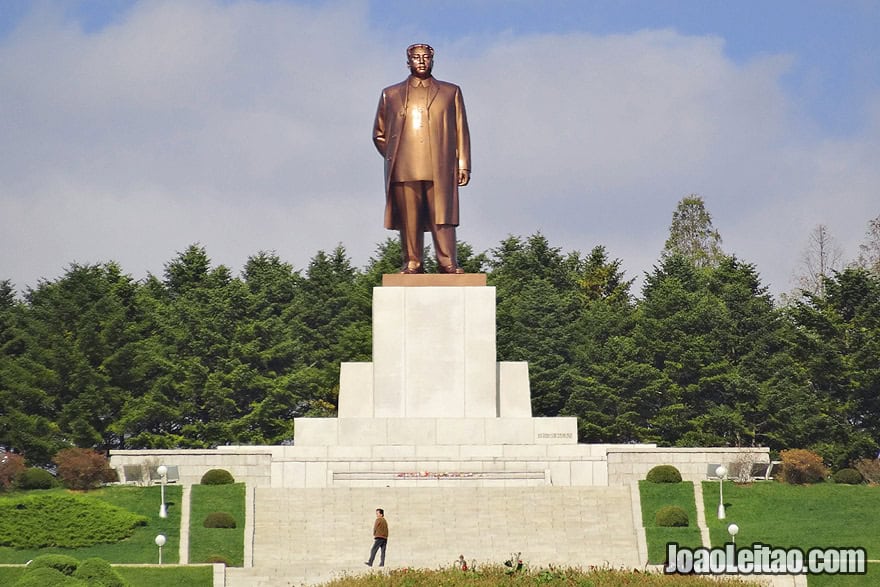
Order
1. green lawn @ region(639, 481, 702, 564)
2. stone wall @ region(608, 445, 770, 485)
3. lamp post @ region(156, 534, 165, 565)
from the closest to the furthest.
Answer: lamp post @ region(156, 534, 165, 565), green lawn @ region(639, 481, 702, 564), stone wall @ region(608, 445, 770, 485)

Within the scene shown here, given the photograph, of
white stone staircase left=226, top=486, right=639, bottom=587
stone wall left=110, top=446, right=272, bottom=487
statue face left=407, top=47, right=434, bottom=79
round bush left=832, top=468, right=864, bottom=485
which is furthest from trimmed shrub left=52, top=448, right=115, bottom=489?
round bush left=832, top=468, right=864, bottom=485

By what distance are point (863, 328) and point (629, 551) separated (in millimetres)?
13495

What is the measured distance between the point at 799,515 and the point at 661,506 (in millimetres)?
A: 2246

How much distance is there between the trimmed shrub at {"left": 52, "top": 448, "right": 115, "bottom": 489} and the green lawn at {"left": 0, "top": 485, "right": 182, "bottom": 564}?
299 mm

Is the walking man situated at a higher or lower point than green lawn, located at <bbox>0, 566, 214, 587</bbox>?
higher

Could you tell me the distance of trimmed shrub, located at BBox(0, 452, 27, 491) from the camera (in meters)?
28.5

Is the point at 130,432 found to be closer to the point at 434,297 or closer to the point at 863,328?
the point at 434,297

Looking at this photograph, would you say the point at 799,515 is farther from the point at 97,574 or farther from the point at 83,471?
the point at 97,574

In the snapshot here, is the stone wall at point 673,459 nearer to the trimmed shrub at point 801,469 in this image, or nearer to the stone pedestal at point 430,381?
the trimmed shrub at point 801,469

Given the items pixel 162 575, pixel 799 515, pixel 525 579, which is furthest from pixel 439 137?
pixel 525 579

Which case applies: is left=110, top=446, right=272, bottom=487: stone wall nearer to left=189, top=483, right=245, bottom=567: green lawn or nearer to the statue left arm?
left=189, top=483, right=245, bottom=567: green lawn

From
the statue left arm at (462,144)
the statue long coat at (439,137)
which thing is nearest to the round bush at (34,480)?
the statue long coat at (439,137)

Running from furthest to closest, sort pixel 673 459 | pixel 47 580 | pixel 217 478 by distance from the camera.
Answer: pixel 673 459
pixel 217 478
pixel 47 580

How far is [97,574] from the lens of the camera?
58.7 ft
